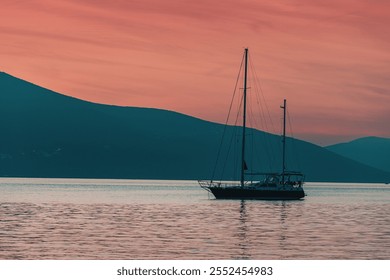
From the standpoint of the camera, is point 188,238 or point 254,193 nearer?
point 188,238

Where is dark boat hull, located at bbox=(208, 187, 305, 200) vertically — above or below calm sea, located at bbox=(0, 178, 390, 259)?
above

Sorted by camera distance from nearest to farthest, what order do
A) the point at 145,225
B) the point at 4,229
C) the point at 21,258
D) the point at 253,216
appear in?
the point at 21,258
the point at 4,229
the point at 145,225
the point at 253,216

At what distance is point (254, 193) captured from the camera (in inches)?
4434

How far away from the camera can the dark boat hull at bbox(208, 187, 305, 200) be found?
4427 inches

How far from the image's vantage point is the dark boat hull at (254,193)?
11244cm

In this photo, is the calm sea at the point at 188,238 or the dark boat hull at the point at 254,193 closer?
the calm sea at the point at 188,238

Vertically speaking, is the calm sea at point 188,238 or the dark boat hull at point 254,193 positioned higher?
the dark boat hull at point 254,193

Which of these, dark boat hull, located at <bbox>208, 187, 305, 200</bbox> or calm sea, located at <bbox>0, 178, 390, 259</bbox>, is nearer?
calm sea, located at <bbox>0, 178, 390, 259</bbox>

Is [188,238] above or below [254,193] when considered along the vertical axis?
below

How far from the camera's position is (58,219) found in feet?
250
